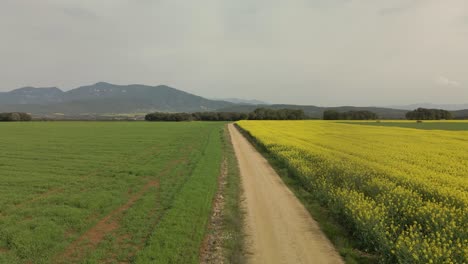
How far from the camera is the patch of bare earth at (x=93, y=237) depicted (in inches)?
Result: 313

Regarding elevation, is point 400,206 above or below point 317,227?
above

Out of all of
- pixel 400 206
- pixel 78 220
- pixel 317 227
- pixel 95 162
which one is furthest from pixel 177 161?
pixel 400 206

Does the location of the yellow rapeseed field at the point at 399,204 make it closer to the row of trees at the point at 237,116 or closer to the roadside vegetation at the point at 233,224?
the roadside vegetation at the point at 233,224

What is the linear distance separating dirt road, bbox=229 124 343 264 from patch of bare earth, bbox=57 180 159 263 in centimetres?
474

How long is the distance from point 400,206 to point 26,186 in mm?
17459

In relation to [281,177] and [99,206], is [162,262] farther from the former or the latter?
[281,177]

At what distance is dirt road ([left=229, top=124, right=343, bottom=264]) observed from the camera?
7.96 metres

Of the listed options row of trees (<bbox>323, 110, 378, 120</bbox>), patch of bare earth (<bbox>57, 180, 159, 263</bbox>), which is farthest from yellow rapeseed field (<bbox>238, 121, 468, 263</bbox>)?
row of trees (<bbox>323, 110, 378, 120</bbox>)

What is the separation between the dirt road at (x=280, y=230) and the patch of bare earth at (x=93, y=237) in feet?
15.5

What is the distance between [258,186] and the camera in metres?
15.8

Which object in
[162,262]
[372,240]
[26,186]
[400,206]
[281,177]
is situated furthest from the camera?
[281,177]

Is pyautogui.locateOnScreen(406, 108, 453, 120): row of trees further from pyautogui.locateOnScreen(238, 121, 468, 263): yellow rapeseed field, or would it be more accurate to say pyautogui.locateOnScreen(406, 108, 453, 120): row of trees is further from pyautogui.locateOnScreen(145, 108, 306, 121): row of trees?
pyautogui.locateOnScreen(238, 121, 468, 263): yellow rapeseed field

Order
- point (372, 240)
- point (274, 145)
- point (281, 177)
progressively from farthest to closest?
point (274, 145)
point (281, 177)
point (372, 240)

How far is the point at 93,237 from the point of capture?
30.0ft
